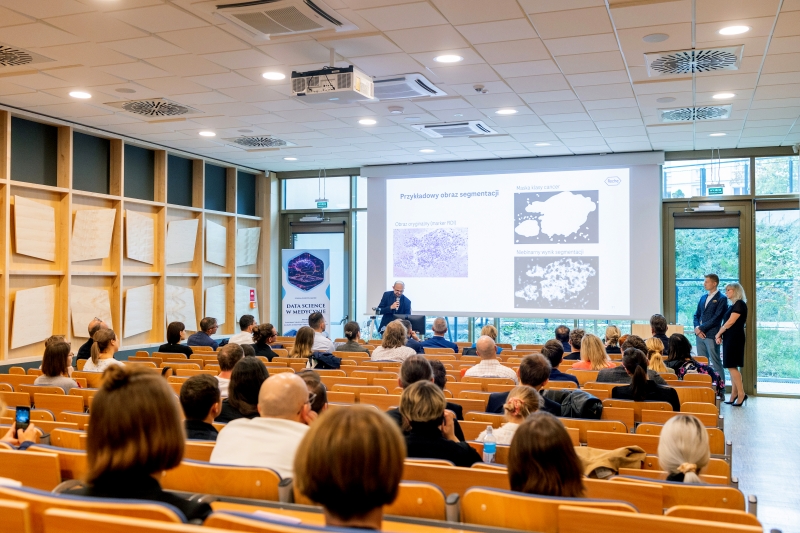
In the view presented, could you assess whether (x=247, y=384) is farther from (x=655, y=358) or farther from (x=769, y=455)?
(x=769, y=455)

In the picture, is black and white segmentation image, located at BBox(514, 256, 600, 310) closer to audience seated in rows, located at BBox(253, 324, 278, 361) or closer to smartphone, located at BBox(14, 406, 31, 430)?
audience seated in rows, located at BBox(253, 324, 278, 361)

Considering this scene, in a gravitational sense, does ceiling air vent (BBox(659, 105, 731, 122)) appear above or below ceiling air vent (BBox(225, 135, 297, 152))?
below

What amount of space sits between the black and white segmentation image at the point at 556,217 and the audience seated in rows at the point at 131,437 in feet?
35.9

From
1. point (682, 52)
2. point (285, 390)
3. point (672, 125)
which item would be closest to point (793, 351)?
point (672, 125)

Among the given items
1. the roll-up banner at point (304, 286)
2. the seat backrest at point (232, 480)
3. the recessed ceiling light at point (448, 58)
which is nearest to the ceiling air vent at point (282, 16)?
the recessed ceiling light at point (448, 58)

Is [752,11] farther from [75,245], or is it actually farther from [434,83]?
[75,245]

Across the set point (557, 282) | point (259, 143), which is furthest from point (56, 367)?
point (557, 282)

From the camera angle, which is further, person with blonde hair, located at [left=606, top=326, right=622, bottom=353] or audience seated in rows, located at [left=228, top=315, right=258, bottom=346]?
audience seated in rows, located at [left=228, top=315, right=258, bottom=346]

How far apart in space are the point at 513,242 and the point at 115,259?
6.58m

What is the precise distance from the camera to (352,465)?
1.61 meters

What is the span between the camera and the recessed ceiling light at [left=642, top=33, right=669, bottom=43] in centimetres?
625

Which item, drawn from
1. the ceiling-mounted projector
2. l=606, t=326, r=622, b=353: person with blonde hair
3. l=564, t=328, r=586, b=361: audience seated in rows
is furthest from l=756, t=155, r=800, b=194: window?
the ceiling-mounted projector

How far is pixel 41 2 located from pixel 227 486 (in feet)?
15.0

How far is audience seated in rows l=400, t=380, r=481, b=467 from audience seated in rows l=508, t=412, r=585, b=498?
2.57 ft
